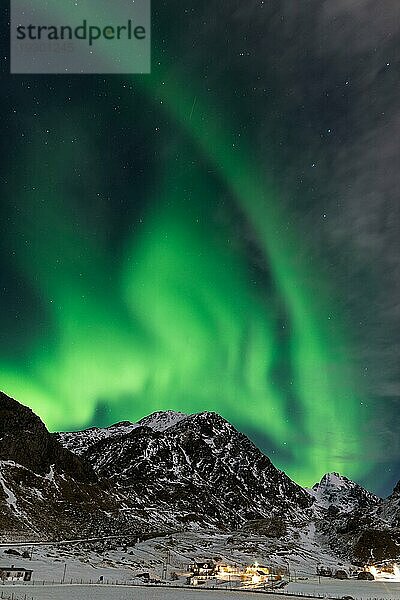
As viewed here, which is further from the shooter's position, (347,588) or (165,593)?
(347,588)

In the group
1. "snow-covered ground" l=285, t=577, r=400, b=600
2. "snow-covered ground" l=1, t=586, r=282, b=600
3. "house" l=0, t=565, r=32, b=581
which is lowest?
"snow-covered ground" l=285, t=577, r=400, b=600

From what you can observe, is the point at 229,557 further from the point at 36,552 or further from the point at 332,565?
the point at 36,552

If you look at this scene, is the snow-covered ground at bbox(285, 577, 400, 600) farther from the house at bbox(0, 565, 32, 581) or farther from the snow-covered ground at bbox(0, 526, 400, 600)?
the house at bbox(0, 565, 32, 581)

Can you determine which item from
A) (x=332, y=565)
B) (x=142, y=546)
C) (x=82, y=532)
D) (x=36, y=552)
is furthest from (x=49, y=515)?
(x=332, y=565)

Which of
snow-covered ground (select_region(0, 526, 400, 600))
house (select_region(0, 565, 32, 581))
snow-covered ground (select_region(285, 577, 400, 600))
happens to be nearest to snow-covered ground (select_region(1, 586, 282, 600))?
snow-covered ground (select_region(0, 526, 400, 600))

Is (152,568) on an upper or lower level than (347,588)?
upper

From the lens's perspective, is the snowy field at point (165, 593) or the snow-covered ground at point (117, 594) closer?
the snow-covered ground at point (117, 594)

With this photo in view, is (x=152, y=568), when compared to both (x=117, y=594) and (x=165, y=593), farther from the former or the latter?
(x=117, y=594)

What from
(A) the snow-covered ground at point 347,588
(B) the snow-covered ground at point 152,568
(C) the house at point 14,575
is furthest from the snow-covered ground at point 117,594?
(A) the snow-covered ground at point 347,588

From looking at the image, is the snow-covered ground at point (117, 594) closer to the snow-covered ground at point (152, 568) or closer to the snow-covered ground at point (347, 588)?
the snow-covered ground at point (152, 568)

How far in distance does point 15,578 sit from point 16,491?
109 m

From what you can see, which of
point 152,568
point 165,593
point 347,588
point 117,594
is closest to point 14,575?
point 117,594

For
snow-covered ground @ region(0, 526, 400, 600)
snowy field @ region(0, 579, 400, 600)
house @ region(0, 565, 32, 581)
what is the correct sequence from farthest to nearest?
house @ region(0, 565, 32, 581) → snow-covered ground @ region(0, 526, 400, 600) → snowy field @ region(0, 579, 400, 600)

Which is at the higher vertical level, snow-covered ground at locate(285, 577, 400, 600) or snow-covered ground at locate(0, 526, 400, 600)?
snow-covered ground at locate(0, 526, 400, 600)
